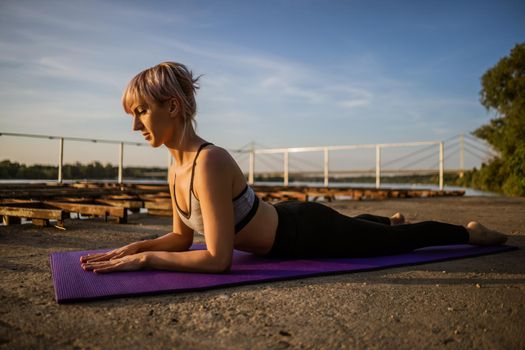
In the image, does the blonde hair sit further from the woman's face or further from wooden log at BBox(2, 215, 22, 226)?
wooden log at BBox(2, 215, 22, 226)

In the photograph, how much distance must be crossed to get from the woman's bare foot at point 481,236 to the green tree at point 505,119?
396 inches

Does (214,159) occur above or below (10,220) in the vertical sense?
above

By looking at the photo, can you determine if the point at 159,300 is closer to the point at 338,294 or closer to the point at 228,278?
the point at 228,278

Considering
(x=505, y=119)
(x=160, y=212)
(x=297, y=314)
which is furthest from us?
(x=505, y=119)

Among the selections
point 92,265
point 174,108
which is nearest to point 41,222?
point 92,265

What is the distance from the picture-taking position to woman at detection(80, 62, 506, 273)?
1.46 metres

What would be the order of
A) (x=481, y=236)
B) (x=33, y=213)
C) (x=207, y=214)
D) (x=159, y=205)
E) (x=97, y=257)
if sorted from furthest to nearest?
(x=159, y=205)
(x=33, y=213)
(x=481, y=236)
(x=97, y=257)
(x=207, y=214)

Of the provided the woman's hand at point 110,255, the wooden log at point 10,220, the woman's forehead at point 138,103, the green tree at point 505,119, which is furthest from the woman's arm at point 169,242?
the green tree at point 505,119

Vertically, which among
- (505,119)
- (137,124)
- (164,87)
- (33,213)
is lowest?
(33,213)

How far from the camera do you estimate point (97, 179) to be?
Answer: 34.7ft

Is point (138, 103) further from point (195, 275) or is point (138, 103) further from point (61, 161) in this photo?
point (61, 161)

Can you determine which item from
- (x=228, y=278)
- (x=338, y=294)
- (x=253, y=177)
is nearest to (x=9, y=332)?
(x=228, y=278)

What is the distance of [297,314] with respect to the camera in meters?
1.18

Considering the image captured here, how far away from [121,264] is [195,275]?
0.31m
